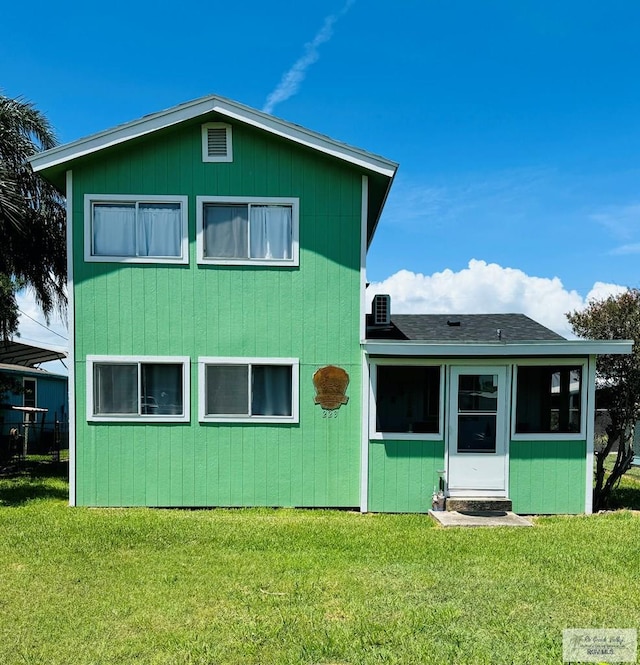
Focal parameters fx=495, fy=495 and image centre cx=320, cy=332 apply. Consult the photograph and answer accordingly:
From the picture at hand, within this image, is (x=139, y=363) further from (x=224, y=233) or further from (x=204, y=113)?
(x=204, y=113)

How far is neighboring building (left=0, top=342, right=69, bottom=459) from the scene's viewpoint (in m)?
14.5

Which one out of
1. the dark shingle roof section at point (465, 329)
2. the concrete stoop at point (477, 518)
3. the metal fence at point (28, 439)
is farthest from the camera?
the metal fence at point (28, 439)

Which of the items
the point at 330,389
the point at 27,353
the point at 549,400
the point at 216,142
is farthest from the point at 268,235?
the point at 27,353

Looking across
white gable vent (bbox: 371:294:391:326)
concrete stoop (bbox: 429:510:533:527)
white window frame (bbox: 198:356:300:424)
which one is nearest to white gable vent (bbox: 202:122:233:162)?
white window frame (bbox: 198:356:300:424)

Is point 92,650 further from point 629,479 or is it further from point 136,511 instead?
point 629,479

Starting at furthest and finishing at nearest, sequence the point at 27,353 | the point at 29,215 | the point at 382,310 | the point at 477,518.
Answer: the point at 27,353 < the point at 29,215 < the point at 382,310 < the point at 477,518

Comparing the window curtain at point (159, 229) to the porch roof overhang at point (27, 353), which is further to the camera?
the porch roof overhang at point (27, 353)

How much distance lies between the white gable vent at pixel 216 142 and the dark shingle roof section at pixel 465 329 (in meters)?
4.00

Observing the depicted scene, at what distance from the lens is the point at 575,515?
785cm

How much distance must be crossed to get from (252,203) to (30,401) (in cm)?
1512

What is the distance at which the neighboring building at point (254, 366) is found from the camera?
7.94 metres

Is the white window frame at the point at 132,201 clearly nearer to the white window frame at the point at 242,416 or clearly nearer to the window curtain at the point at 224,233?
the window curtain at the point at 224,233

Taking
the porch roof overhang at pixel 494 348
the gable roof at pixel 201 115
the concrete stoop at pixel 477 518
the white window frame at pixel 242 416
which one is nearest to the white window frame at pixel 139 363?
the white window frame at pixel 242 416

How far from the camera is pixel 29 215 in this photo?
10.1 m
